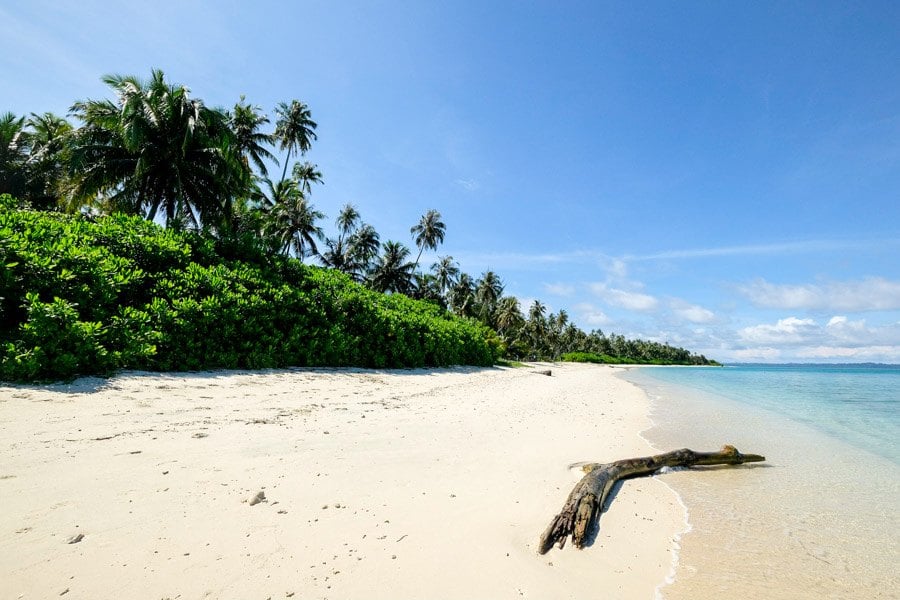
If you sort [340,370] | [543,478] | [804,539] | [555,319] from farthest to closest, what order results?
[555,319] → [340,370] → [543,478] → [804,539]

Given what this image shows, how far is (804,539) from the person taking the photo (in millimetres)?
4367

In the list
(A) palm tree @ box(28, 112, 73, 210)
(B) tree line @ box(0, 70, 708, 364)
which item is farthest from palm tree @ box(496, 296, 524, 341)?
(A) palm tree @ box(28, 112, 73, 210)

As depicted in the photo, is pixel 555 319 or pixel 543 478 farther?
pixel 555 319

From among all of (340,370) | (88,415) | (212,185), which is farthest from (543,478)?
(212,185)

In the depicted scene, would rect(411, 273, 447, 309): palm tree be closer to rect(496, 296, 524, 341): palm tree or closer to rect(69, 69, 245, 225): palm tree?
rect(496, 296, 524, 341): palm tree

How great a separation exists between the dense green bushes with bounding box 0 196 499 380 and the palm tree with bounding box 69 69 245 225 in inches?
284

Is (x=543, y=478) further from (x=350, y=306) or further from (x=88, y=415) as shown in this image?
(x=350, y=306)

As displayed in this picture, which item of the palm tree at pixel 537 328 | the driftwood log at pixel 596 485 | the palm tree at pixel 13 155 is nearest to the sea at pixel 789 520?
the driftwood log at pixel 596 485

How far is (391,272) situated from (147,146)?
105ft

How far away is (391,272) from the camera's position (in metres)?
49.6

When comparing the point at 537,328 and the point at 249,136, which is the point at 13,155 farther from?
the point at 537,328

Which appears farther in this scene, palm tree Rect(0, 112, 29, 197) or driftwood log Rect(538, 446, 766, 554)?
palm tree Rect(0, 112, 29, 197)

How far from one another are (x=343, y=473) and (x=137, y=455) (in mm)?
2319

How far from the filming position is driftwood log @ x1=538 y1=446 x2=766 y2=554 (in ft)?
12.0
